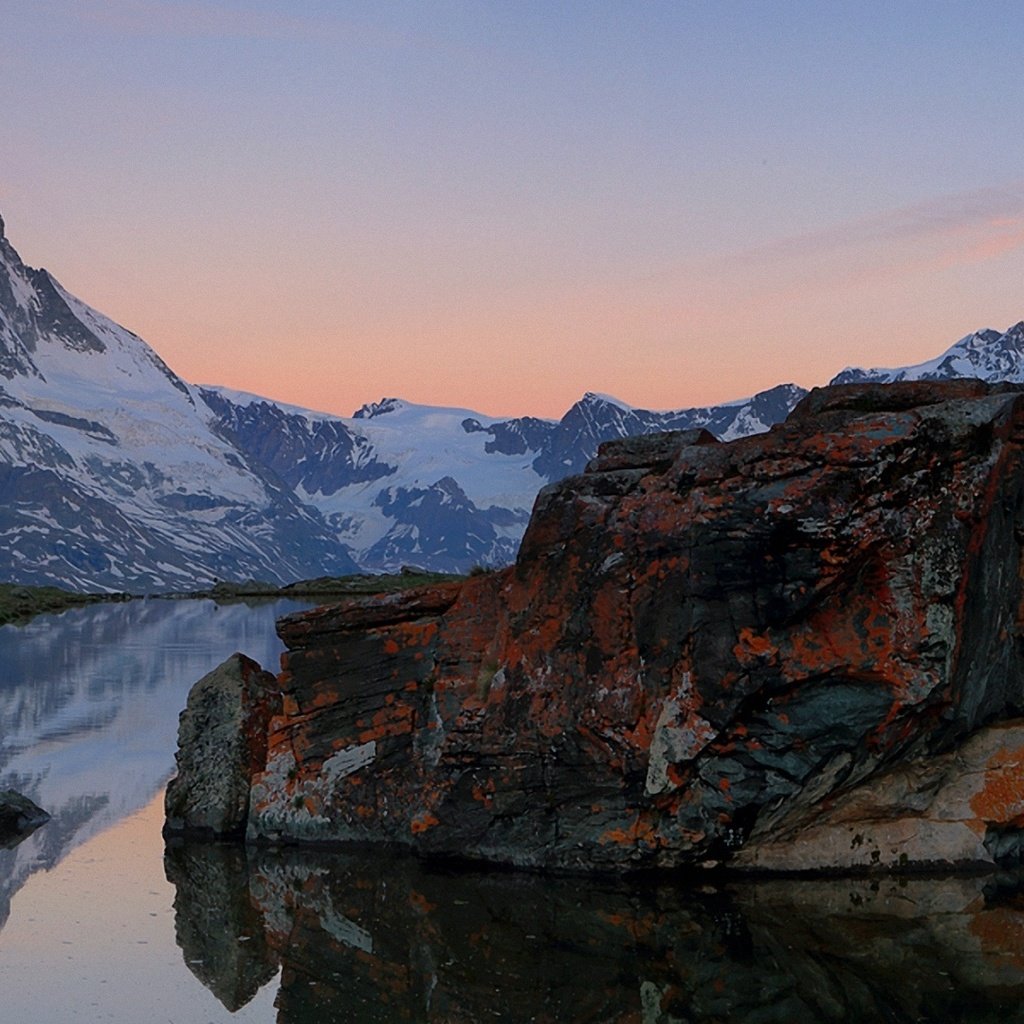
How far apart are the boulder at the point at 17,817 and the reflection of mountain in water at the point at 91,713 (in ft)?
0.62

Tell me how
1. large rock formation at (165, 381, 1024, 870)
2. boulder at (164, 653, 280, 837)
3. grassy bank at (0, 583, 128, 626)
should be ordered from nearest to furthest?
1. large rock formation at (165, 381, 1024, 870)
2. boulder at (164, 653, 280, 837)
3. grassy bank at (0, 583, 128, 626)

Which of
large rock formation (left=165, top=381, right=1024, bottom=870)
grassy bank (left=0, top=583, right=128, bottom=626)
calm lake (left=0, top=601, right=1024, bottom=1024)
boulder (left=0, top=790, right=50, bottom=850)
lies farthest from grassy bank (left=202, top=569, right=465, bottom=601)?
calm lake (left=0, top=601, right=1024, bottom=1024)

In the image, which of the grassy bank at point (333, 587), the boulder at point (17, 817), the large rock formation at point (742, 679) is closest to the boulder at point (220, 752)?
the large rock formation at point (742, 679)

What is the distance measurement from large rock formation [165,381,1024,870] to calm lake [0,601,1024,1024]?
0.70 metres

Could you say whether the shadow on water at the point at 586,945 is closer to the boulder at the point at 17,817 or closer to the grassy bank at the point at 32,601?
the boulder at the point at 17,817

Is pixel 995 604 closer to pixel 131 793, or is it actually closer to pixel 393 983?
pixel 393 983

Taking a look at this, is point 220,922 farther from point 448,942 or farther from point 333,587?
point 333,587

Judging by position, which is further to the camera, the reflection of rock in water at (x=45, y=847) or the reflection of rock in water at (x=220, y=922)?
the reflection of rock in water at (x=45, y=847)

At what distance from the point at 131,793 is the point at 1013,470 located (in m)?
12.9

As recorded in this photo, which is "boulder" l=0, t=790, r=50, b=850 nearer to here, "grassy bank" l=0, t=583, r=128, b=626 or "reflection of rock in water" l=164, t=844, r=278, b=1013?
"reflection of rock in water" l=164, t=844, r=278, b=1013

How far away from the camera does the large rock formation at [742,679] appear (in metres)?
16.4

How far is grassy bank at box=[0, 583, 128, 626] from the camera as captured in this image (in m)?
67.1

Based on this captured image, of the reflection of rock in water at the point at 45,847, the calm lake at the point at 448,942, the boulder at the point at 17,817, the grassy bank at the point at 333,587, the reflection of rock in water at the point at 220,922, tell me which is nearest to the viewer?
the calm lake at the point at 448,942

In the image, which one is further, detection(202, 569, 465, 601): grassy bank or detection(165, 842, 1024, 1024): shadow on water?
detection(202, 569, 465, 601): grassy bank
